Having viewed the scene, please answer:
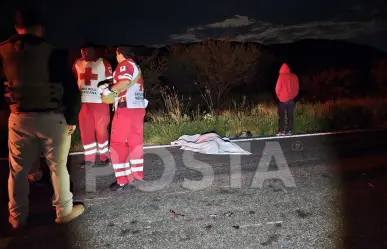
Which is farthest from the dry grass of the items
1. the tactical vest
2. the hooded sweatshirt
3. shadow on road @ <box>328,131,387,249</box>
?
the tactical vest

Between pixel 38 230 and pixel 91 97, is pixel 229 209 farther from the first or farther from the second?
pixel 91 97

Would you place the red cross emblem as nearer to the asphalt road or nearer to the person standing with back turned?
the asphalt road

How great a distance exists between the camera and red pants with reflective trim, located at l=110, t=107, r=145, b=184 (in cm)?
444

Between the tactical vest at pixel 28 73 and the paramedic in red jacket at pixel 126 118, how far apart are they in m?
1.04

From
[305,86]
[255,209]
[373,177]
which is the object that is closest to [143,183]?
[255,209]

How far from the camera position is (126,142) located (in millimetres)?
4551

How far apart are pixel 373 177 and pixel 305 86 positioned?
2183 centimetres

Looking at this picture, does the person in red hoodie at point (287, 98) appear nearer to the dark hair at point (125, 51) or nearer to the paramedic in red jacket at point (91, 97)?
the paramedic in red jacket at point (91, 97)

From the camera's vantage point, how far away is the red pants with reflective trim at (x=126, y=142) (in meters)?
4.44

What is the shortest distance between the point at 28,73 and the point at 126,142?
158 centimetres

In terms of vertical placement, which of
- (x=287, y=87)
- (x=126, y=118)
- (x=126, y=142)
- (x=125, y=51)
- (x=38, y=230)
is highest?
(x=125, y=51)

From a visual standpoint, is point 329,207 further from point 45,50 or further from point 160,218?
point 45,50

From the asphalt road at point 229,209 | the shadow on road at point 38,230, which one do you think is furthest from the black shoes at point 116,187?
the shadow on road at point 38,230

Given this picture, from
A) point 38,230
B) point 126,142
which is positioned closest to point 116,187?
point 126,142
